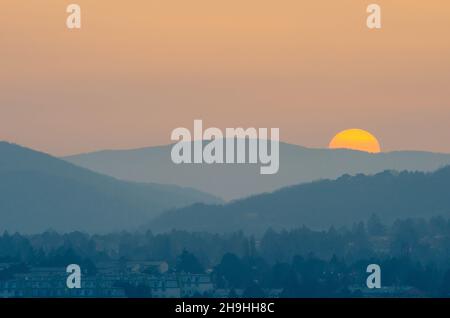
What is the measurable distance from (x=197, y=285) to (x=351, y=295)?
25.1 m

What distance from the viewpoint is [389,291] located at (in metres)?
199
